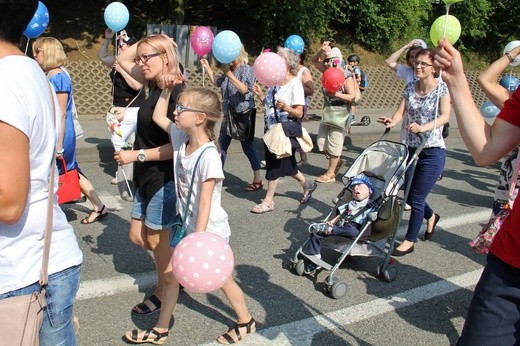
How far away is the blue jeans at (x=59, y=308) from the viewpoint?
2006 millimetres

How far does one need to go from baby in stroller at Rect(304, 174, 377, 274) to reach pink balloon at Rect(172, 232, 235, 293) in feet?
6.29

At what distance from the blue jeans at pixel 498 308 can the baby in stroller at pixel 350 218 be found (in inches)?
91.7

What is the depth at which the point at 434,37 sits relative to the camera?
14.0ft

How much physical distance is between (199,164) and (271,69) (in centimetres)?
293

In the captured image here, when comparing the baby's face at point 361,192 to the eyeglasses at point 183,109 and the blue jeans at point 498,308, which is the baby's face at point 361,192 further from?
the blue jeans at point 498,308

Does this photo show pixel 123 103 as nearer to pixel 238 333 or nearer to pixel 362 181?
pixel 362 181

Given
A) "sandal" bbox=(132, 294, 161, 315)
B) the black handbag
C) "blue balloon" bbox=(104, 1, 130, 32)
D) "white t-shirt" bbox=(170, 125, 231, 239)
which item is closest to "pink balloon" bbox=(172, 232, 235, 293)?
"white t-shirt" bbox=(170, 125, 231, 239)

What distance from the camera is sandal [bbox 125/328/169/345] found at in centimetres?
345

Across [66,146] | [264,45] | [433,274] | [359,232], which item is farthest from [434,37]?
[264,45]

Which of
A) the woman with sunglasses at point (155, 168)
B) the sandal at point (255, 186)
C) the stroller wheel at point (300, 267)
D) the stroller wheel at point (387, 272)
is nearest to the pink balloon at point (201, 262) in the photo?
the woman with sunglasses at point (155, 168)

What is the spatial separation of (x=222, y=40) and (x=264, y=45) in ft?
43.9

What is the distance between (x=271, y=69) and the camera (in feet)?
19.4

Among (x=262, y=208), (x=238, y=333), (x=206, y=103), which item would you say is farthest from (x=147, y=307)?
(x=262, y=208)

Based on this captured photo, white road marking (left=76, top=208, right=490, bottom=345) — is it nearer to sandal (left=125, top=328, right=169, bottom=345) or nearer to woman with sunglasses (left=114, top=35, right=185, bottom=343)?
sandal (left=125, top=328, right=169, bottom=345)
